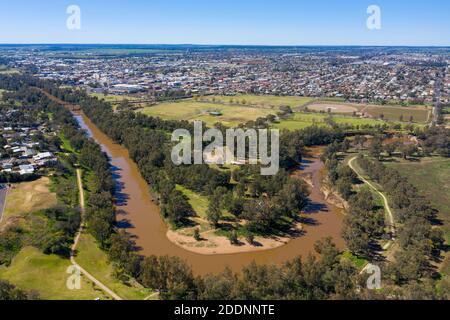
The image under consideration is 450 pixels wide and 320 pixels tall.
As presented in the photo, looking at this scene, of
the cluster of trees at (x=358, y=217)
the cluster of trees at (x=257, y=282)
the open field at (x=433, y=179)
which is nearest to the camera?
the cluster of trees at (x=257, y=282)

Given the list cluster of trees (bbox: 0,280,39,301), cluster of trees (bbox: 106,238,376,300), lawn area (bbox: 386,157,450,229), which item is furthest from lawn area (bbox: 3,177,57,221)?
lawn area (bbox: 386,157,450,229)

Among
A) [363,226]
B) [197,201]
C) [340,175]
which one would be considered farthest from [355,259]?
[197,201]

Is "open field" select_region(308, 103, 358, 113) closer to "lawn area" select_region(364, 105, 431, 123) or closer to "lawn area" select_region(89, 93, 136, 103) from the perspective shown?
"lawn area" select_region(364, 105, 431, 123)

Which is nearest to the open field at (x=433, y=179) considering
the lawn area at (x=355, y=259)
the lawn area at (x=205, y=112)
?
the lawn area at (x=355, y=259)

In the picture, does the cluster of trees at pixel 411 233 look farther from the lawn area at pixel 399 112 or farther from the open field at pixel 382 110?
the open field at pixel 382 110

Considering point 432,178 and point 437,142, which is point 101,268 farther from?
point 437,142

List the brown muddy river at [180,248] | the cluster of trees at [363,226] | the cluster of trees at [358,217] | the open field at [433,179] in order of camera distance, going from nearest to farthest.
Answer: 1. the cluster of trees at [363,226]
2. the cluster of trees at [358,217]
3. the brown muddy river at [180,248]
4. the open field at [433,179]
